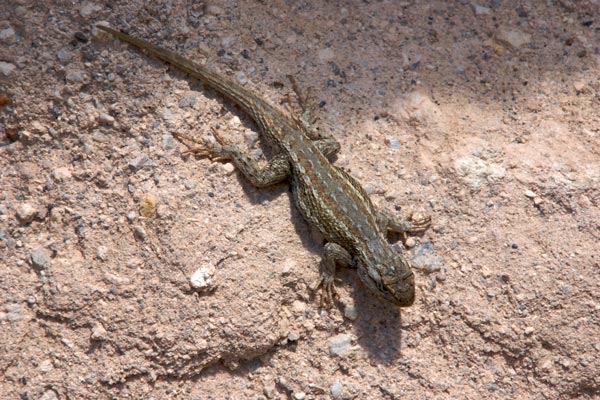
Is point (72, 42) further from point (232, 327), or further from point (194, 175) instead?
point (232, 327)

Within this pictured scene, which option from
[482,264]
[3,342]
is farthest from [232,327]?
[482,264]

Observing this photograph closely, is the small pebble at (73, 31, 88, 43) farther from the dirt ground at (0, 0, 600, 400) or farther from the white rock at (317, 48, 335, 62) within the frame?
the white rock at (317, 48, 335, 62)

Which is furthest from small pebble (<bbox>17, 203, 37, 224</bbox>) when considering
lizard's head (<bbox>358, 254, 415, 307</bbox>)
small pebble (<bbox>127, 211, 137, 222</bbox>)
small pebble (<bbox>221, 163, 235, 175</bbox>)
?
lizard's head (<bbox>358, 254, 415, 307</bbox>)

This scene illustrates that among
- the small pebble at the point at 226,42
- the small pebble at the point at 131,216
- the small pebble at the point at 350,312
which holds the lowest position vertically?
the small pebble at the point at 350,312

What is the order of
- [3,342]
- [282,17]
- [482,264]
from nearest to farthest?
[3,342], [482,264], [282,17]

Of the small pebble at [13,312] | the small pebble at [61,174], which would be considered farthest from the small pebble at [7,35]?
the small pebble at [13,312]

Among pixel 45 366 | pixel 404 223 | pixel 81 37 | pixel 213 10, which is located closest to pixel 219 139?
pixel 213 10

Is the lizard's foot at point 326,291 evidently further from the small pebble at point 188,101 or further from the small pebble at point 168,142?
the small pebble at point 188,101
